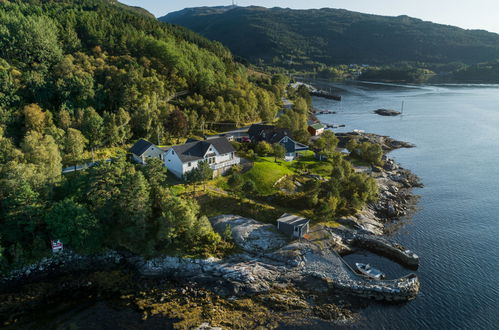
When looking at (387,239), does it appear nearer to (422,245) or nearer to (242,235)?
(422,245)

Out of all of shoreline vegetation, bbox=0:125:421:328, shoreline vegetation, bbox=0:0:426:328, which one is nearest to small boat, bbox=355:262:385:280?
shoreline vegetation, bbox=0:0:426:328

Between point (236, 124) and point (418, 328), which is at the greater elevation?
point (236, 124)

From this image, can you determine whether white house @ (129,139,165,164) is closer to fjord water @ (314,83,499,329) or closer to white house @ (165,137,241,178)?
white house @ (165,137,241,178)

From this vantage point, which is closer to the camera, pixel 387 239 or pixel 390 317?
pixel 390 317

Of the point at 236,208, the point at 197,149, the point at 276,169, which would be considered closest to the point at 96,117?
the point at 197,149

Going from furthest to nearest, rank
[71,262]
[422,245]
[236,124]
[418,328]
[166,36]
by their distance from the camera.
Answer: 1. [166,36]
2. [236,124]
3. [422,245]
4. [71,262]
5. [418,328]

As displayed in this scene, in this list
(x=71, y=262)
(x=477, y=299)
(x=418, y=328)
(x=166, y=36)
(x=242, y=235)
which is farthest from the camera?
(x=166, y=36)

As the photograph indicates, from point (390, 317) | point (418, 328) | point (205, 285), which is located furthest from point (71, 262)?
point (418, 328)
